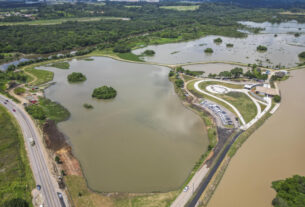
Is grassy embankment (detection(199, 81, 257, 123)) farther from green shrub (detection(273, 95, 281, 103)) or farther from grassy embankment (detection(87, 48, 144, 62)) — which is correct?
grassy embankment (detection(87, 48, 144, 62))

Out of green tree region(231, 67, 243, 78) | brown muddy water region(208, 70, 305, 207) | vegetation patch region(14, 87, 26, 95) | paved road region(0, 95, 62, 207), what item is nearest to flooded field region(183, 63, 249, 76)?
green tree region(231, 67, 243, 78)

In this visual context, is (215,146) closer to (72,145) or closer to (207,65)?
(72,145)

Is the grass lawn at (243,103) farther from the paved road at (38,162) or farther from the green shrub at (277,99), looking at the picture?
the paved road at (38,162)

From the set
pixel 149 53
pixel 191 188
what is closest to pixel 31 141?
pixel 191 188

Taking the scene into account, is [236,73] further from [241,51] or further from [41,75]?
[41,75]

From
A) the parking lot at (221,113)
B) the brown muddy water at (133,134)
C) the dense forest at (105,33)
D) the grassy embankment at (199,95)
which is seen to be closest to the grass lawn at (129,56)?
the dense forest at (105,33)

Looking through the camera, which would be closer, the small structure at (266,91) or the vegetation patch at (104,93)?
the small structure at (266,91)
